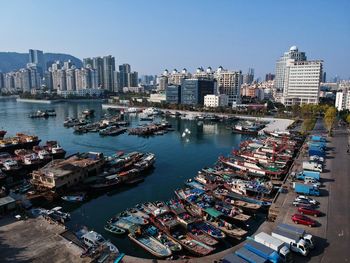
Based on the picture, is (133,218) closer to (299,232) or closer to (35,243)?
(35,243)

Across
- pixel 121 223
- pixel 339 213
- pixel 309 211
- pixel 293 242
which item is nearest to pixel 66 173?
pixel 121 223

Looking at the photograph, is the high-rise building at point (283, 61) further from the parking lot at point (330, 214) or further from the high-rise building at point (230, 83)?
the parking lot at point (330, 214)

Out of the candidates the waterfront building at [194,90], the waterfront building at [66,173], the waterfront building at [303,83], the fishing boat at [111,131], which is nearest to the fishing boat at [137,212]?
the waterfront building at [66,173]

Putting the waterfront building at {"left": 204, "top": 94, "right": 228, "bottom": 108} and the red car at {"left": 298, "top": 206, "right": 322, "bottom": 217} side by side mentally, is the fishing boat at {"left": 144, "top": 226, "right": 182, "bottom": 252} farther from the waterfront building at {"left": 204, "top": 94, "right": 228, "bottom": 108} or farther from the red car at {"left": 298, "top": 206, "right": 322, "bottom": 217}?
the waterfront building at {"left": 204, "top": 94, "right": 228, "bottom": 108}

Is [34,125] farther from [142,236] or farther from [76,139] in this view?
[142,236]

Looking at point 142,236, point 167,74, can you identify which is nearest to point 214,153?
point 142,236

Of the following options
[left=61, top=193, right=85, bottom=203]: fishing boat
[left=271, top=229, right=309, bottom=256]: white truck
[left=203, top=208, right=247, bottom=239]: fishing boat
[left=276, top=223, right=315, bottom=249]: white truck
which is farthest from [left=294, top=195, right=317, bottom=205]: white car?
[left=61, top=193, right=85, bottom=203]: fishing boat
